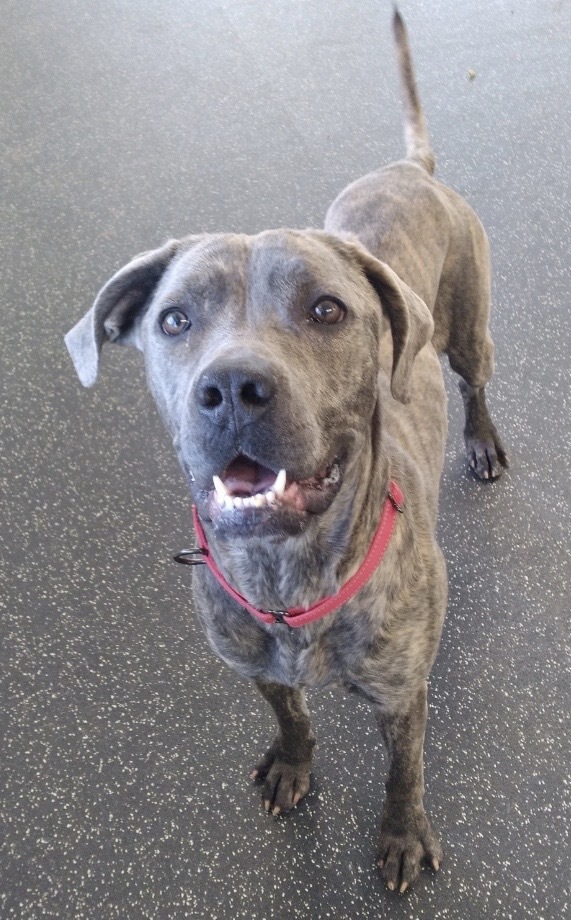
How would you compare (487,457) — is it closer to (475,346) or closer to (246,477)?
(475,346)

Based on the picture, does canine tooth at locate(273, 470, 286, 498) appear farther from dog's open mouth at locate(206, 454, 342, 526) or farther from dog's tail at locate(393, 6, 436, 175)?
dog's tail at locate(393, 6, 436, 175)

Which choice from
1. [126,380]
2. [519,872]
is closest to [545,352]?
[126,380]

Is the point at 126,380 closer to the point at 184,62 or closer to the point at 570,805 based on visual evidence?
the point at 570,805

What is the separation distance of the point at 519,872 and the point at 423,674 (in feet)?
1.69

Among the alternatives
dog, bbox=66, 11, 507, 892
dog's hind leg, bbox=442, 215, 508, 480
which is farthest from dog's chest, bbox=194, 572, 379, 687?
dog's hind leg, bbox=442, 215, 508, 480

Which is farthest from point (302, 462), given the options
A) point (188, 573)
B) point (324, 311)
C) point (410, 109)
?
point (410, 109)

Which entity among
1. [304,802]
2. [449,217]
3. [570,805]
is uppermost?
[449,217]

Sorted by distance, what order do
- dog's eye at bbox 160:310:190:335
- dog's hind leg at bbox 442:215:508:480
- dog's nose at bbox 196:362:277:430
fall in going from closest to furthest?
dog's nose at bbox 196:362:277:430 → dog's eye at bbox 160:310:190:335 → dog's hind leg at bbox 442:215:508:480

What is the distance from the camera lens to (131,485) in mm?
2283

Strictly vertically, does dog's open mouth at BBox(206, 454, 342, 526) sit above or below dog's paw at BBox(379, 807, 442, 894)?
above

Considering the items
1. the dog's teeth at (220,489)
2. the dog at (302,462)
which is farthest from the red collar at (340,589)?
the dog's teeth at (220,489)

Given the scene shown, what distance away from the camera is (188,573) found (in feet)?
6.89

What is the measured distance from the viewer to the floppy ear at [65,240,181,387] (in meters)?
1.28

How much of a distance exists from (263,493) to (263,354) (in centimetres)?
19
